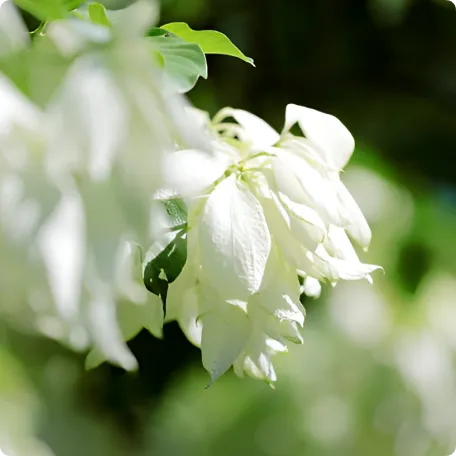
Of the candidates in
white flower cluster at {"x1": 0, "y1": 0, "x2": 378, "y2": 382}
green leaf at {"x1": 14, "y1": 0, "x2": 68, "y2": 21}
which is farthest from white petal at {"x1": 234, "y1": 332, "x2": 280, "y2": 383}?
green leaf at {"x1": 14, "y1": 0, "x2": 68, "y2": 21}

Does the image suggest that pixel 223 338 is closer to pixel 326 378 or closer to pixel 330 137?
pixel 330 137

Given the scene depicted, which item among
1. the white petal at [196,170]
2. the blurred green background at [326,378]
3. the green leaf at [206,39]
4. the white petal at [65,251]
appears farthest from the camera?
the blurred green background at [326,378]

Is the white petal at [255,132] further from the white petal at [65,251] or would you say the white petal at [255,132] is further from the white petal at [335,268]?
the white petal at [65,251]

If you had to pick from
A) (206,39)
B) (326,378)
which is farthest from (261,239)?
(326,378)

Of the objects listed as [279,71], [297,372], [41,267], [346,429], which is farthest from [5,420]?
[279,71]

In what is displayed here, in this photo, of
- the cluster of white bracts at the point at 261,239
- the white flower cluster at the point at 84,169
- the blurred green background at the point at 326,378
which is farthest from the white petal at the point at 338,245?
the blurred green background at the point at 326,378

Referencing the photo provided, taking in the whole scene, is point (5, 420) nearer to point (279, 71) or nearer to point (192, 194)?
point (192, 194)
